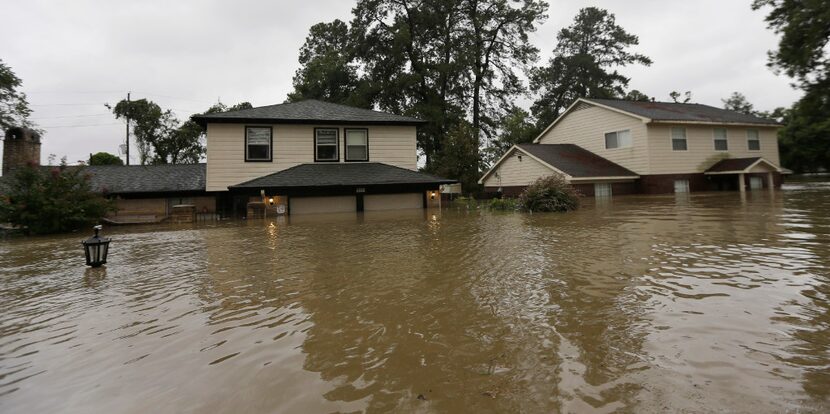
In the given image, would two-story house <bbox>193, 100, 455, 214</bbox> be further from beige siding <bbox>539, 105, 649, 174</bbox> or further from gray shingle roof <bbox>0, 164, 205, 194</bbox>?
beige siding <bbox>539, 105, 649, 174</bbox>

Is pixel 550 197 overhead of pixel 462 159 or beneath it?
beneath

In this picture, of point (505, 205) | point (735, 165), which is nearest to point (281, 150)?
point (505, 205)

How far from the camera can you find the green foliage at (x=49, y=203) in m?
12.1

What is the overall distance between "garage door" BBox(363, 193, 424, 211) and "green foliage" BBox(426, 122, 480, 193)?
7.71 metres

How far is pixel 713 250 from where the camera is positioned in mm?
5977

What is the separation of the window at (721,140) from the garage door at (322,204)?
891 inches

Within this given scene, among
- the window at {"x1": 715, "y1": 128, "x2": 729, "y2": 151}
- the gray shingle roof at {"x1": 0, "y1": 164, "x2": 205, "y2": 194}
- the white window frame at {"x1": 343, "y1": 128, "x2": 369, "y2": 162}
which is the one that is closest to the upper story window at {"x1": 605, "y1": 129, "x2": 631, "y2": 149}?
the window at {"x1": 715, "y1": 128, "x2": 729, "y2": 151}

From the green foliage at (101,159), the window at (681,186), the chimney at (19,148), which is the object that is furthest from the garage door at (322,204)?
the green foliage at (101,159)

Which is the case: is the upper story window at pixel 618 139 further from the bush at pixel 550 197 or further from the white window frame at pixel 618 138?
the bush at pixel 550 197

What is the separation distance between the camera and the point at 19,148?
64.2ft

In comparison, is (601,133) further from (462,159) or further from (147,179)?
(147,179)

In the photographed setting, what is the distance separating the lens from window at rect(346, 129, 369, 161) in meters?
19.0

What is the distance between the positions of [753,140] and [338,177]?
2652 cm

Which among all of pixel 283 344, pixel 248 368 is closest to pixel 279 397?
pixel 248 368
